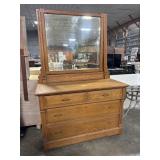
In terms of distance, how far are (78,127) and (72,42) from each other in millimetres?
1099

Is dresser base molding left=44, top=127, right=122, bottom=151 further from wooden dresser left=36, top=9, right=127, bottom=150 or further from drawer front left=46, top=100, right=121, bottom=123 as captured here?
drawer front left=46, top=100, right=121, bottom=123

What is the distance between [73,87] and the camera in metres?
1.93

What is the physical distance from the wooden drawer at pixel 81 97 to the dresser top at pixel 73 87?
0.06 meters

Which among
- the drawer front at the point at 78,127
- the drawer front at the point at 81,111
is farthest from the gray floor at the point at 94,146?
the drawer front at the point at 81,111

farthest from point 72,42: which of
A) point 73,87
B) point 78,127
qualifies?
point 78,127

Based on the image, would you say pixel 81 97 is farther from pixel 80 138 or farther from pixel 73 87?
pixel 80 138

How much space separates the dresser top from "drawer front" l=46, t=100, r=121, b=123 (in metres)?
0.21

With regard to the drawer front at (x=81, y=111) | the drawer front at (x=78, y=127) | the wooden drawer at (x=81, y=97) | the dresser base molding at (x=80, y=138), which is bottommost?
the dresser base molding at (x=80, y=138)

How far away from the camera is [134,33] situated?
7.44 m

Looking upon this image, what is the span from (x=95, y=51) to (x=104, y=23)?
393 millimetres

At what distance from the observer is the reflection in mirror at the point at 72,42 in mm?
2047

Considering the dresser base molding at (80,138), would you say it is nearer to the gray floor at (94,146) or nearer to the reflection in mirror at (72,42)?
the gray floor at (94,146)
